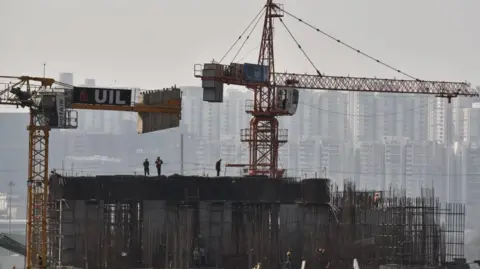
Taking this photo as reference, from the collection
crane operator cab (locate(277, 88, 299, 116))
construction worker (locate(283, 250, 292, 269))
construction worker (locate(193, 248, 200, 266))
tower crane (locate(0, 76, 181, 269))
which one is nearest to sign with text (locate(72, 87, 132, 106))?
tower crane (locate(0, 76, 181, 269))

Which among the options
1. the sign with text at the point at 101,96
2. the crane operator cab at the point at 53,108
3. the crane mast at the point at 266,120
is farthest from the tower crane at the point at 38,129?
the crane mast at the point at 266,120

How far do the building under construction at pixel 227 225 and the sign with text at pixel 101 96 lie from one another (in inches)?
357

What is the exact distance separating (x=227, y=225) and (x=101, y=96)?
41.9ft

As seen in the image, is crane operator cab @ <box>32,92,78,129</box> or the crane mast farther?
the crane mast

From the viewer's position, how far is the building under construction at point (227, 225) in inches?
3162

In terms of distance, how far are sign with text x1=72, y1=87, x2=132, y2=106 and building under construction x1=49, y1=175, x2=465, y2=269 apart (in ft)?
29.8

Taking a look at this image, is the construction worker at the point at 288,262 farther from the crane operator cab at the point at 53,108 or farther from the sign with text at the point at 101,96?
the sign with text at the point at 101,96

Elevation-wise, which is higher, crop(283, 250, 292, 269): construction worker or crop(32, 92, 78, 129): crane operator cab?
crop(32, 92, 78, 129): crane operator cab

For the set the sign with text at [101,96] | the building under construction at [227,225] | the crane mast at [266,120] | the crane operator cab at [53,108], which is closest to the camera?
the crane operator cab at [53,108]

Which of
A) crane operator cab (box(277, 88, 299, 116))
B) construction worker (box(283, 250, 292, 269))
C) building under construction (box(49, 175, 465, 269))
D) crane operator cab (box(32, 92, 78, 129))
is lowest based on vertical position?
construction worker (box(283, 250, 292, 269))

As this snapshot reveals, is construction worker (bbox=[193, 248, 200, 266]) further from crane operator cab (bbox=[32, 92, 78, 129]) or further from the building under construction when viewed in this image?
crane operator cab (bbox=[32, 92, 78, 129])

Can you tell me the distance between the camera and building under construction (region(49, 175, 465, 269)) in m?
80.3

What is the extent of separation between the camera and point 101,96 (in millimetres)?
91688

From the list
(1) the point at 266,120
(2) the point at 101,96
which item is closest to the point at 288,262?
(2) the point at 101,96
